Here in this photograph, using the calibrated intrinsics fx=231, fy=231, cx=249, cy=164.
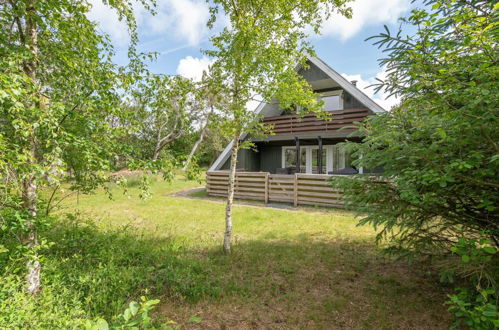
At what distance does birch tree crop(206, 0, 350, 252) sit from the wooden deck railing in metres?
6.51

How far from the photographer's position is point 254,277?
168 inches

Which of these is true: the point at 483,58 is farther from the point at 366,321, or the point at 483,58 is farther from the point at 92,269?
the point at 92,269

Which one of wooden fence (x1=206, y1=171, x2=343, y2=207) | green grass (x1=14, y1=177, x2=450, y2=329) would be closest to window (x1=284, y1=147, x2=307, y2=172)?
wooden fence (x1=206, y1=171, x2=343, y2=207)

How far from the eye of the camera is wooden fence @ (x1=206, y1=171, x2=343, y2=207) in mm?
9531

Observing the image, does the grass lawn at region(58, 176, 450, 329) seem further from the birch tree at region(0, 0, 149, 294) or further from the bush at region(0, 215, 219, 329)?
the birch tree at region(0, 0, 149, 294)

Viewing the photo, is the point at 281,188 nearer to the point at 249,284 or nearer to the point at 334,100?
the point at 249,284

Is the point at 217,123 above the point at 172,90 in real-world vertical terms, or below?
below

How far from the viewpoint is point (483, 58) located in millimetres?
2748

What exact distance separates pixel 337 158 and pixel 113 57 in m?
12.9

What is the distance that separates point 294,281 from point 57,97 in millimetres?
4946

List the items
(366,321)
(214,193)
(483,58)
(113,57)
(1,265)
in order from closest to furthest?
(483,58), (366,321), (1,265), (113,57), (214,193)

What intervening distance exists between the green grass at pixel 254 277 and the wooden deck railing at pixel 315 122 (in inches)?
270

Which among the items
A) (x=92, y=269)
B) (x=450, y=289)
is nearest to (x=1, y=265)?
(x=92, y=269)

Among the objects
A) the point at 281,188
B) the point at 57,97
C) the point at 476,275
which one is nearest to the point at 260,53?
the point at 57,97
